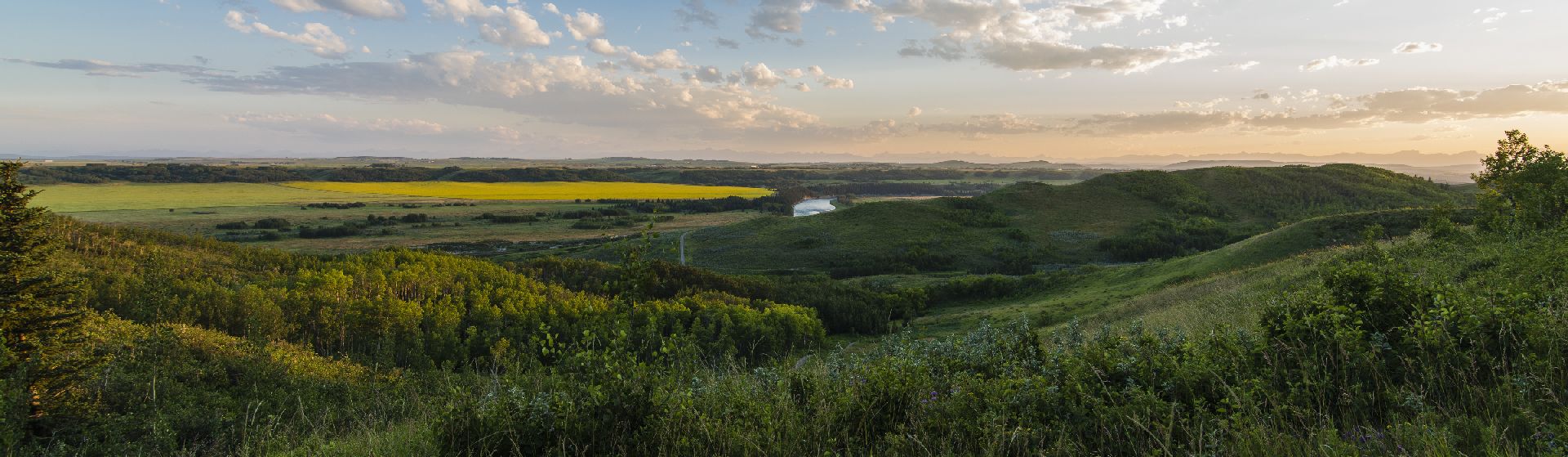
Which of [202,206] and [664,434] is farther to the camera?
[202,206]

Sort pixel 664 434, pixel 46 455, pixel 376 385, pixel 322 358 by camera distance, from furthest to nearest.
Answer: pixel 322 358, pixel 376 385, pixel 46 455, pixel 664 434

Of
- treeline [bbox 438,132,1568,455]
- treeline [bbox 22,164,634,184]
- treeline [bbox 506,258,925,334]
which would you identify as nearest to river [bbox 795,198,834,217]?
treeline [bbox 22,164,634,184]

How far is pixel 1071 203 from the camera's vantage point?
92.2 meters

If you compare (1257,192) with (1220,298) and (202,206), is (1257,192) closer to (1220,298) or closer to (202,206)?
(1220,298)

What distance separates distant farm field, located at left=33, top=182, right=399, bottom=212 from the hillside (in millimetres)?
93745

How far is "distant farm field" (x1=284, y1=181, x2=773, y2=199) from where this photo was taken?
149250 mm

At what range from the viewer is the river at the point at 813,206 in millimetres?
138125

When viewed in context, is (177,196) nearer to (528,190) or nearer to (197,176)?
(197,176)

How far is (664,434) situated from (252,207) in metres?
138

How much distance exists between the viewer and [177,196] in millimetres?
126062

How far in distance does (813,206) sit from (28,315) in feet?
483

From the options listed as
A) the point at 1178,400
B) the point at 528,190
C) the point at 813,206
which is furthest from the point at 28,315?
the point at 528,190

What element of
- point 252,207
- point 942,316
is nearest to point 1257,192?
point 942,316

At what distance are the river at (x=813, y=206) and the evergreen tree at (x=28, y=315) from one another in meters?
122
